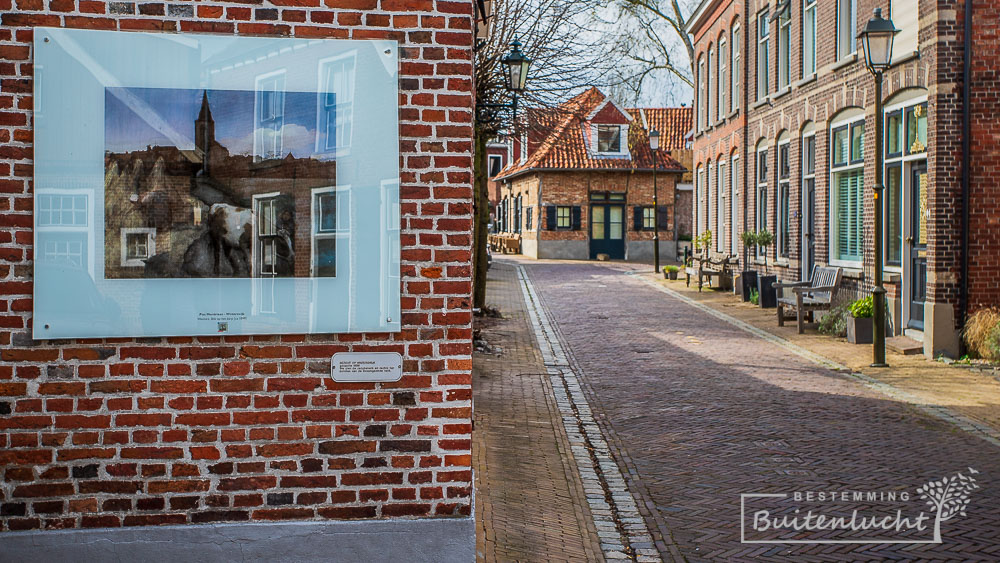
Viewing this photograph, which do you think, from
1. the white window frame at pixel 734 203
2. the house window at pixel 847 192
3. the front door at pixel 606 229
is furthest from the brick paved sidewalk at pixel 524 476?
the front door at pixel 606 229

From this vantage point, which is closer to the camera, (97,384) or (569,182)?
(97,384)

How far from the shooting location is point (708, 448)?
8273 millimetres

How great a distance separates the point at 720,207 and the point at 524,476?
23416mm

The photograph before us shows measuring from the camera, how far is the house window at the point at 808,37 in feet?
65.2

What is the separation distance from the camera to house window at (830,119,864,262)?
17.4 meters

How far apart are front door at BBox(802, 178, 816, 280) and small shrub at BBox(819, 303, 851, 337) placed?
3.38 meters

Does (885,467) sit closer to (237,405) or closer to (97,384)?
(237,405)

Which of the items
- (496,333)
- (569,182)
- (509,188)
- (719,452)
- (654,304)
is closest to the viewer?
(719,452)

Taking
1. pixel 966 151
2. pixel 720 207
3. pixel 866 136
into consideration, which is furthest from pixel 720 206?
pixel 966 151

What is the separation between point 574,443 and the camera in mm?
8500

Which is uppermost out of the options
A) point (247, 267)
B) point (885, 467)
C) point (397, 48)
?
point (397, 48)

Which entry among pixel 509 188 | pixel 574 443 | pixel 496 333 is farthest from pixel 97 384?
pixel 509 188

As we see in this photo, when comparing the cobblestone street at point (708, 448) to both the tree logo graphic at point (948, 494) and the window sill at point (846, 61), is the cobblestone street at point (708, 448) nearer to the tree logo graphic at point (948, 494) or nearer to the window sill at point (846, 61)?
the tree logo graphic at point (948, 494)

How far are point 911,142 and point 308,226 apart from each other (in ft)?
40.0
